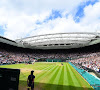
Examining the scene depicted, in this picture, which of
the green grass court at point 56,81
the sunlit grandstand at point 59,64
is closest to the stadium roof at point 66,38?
the sunlit grandstand at point 59,64

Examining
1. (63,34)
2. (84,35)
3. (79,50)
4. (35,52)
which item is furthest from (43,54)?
(84,35)

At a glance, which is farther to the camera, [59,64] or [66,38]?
[66,38]

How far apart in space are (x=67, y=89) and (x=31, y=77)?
411 cm

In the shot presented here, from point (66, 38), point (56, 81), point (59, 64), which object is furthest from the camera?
point (66, 38)

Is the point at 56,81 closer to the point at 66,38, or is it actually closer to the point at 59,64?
the point at 59,64

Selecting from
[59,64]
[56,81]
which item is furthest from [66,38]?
[56,81]

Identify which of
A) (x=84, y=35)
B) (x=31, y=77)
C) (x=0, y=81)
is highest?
(x=84, y=35)

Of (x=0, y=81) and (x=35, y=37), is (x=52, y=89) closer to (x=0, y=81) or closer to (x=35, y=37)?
(x=0, y=81)

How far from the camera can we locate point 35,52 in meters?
66.3

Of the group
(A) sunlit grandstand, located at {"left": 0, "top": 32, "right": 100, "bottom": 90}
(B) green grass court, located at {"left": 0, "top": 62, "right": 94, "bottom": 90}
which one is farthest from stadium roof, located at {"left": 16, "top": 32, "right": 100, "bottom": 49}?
(B) green grass court, located at {"left": 0, "top": 62, "right": 94, "bottom": 90}

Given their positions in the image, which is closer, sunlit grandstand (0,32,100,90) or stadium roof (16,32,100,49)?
sunlit grandstand (0,32,100,90)

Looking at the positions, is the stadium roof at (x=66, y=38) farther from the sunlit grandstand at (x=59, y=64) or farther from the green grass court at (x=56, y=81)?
the green grass court at (x=56, y=81)

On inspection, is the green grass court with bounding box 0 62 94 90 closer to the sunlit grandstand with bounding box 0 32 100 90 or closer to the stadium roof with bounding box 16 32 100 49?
the sunlit grandstand with bounding box 0 32 100 90

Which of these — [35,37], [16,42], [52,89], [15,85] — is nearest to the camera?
[15,85]
